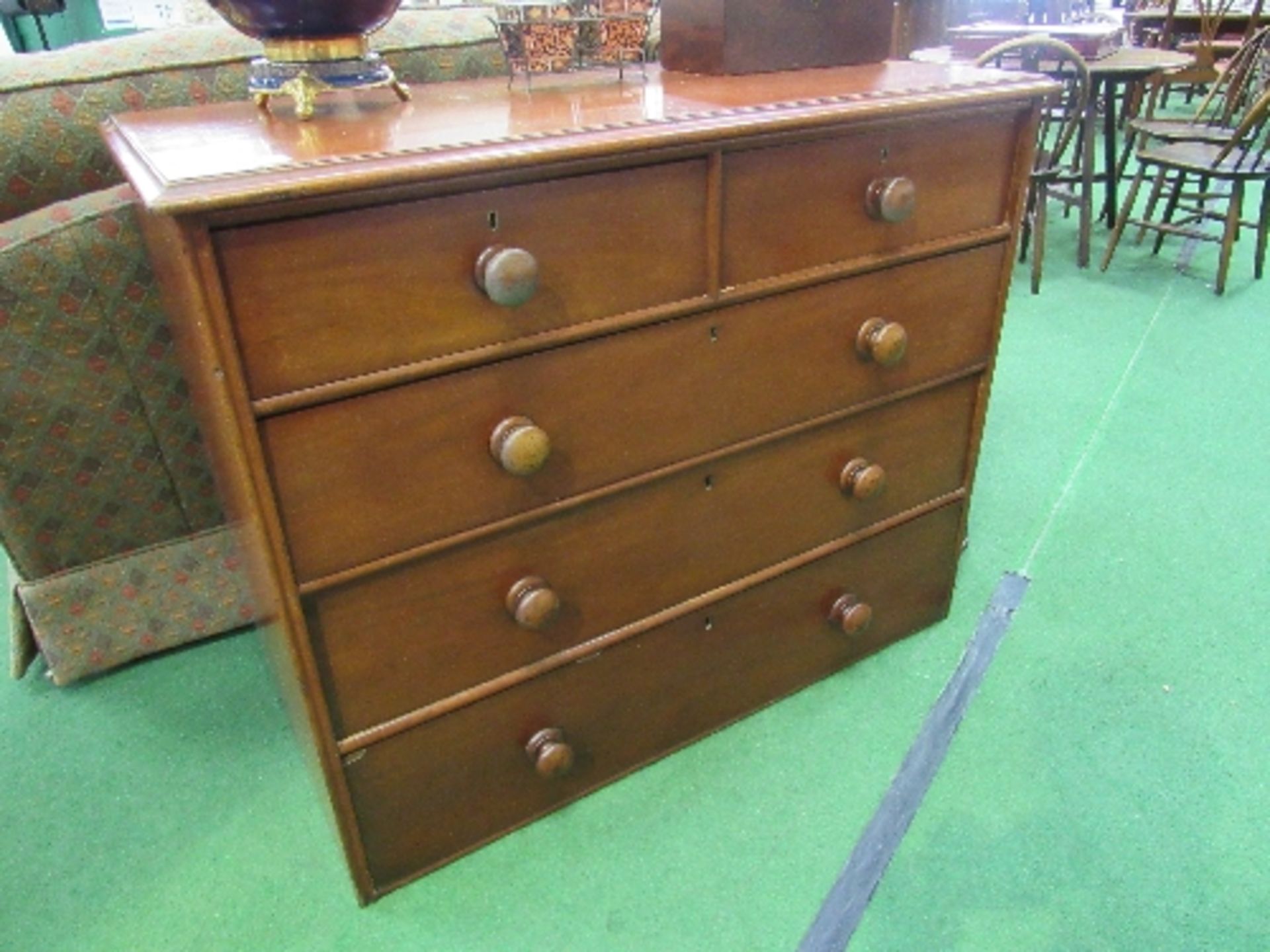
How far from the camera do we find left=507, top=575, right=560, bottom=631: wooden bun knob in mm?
1229

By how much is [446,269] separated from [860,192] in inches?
24.2

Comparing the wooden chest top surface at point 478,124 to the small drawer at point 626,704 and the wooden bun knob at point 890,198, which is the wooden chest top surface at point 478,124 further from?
the small drawer at point 626,704

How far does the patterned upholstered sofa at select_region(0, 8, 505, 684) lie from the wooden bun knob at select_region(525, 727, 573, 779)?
0.79 m

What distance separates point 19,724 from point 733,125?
1640mm

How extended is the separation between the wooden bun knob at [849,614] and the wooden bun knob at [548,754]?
0.55m

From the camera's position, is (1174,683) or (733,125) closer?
(733,125)

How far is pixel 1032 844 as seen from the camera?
1.44m

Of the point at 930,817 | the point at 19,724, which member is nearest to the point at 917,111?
the point at 930,817

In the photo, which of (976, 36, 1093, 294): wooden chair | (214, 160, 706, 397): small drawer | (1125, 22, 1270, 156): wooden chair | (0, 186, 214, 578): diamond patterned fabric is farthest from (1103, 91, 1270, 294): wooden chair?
(0, 186, 214, 578): diamond patterned fabric

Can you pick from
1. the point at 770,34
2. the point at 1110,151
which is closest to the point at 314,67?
the point at 770,34

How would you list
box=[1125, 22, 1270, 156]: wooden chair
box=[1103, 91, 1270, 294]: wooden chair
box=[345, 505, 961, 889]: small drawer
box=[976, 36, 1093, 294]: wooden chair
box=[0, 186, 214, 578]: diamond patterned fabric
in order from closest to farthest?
box=[345, 505, 961, 889]: small drawer
box=[0, 186, 214, 578]: diamond patterned fabric
box=[1103, 91, 1270, 294]: wooden chair
box=[976, 36, 1093, 294]: wooden chair
box=[1125, 22, 1270, 156]: wooden chair

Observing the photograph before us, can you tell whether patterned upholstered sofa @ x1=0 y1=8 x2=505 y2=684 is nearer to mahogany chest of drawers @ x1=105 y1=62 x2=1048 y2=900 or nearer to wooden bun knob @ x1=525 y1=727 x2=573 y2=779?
mahogany chest of drawers @ x1=105 y1=62 x2=1048 y2=900

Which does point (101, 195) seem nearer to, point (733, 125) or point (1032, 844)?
point (733, 125)

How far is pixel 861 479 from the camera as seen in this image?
4.89 ft
